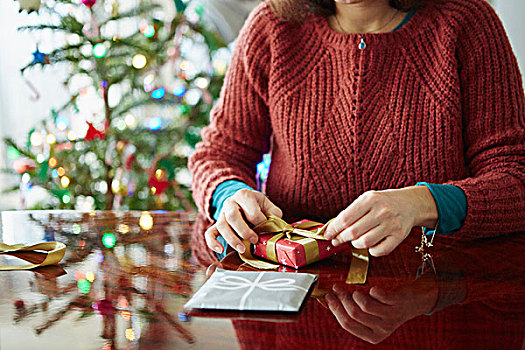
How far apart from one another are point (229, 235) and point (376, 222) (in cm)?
24

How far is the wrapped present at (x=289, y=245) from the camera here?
2.60 feet

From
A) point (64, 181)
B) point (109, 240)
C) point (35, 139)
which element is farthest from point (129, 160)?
point (109, 240)

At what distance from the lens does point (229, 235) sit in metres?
0.90

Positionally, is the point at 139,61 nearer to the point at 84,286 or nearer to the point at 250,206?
the point at 250,206

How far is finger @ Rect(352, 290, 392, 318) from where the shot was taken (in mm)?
638

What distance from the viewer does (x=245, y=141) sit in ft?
4.28

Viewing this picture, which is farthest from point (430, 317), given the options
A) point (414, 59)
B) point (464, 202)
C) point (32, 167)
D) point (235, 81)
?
point (32, 167)

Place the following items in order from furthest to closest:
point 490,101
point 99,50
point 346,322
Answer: point 99,50, point 490,101, point 346,322

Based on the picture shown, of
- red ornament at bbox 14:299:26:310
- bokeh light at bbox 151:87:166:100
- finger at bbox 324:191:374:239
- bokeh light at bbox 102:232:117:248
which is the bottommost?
bokeh light at bbox 102:232:117:248

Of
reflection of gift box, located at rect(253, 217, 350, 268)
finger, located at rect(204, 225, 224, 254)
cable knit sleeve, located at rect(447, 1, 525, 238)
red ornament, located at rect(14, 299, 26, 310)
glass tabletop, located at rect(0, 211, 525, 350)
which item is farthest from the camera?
cable knit sleeve, located at rect(447, 1, 525, 238)

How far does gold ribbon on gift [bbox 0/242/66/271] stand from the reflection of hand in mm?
441

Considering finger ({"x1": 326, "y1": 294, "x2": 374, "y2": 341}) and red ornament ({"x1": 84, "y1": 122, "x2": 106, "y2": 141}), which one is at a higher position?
finger ({"x1": 326, "y1": 294, "x2": 374, "y2": 341})

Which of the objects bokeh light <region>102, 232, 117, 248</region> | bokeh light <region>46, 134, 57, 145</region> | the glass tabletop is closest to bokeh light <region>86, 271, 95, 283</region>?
the glass tabletop

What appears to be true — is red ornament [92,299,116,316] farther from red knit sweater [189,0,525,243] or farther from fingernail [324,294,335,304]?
red knit sweater [189,0,525,243]
